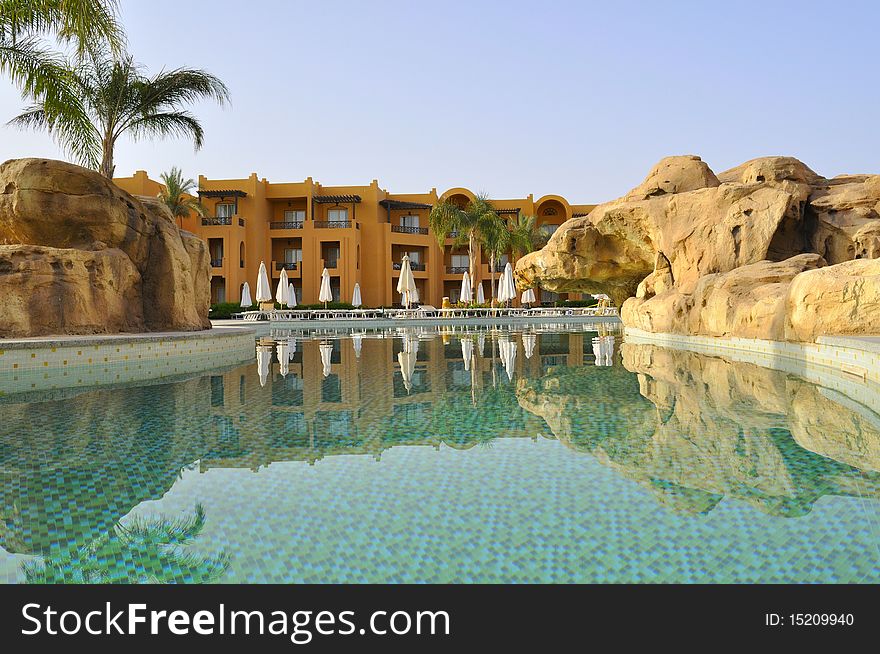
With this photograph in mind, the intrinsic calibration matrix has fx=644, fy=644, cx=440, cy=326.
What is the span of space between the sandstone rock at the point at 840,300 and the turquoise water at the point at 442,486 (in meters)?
2.73

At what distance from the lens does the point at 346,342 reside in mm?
17969

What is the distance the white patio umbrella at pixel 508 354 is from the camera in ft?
36.1

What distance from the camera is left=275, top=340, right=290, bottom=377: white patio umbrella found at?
10987 mm

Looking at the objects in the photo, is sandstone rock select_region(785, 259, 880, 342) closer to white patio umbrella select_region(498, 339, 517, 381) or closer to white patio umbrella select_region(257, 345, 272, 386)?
white patio umbrella select_region(498, 339, 517, 381)

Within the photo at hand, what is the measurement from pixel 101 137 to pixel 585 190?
118 ft

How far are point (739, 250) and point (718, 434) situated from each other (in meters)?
11.4

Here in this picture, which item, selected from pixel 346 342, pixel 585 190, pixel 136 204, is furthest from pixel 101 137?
pixel 585 190

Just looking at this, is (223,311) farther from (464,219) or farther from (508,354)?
(508,354)

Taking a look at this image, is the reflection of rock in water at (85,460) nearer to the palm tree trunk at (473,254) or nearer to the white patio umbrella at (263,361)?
the white patio umbrella at (263,361)

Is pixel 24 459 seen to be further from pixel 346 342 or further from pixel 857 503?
pixel 346 342

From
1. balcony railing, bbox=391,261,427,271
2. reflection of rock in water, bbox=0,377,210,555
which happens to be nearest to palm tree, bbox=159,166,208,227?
balcony railing, bbox=391,261,427,271

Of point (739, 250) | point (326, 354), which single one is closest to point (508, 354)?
point (326, 354)

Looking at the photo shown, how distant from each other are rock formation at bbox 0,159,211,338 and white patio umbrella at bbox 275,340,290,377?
2.18 meters

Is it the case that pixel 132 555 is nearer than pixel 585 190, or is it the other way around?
pixel 132 555
